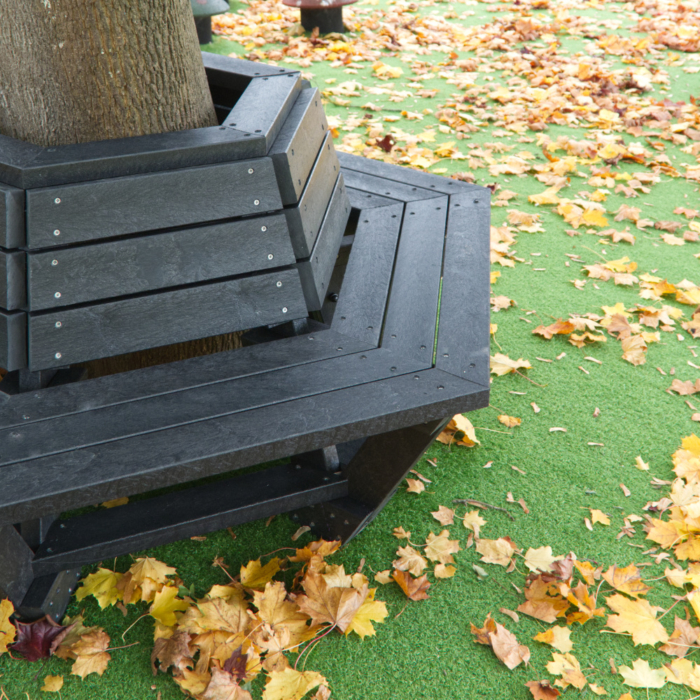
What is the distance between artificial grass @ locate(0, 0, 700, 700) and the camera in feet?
6.11

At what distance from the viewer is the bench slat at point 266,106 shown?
6.73 ft

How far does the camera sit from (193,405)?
5.77ft

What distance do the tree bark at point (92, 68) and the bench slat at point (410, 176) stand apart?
111 cm

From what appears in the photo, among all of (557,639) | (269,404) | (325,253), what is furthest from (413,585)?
(325,253)

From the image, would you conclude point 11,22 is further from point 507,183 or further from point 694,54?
point 694,54

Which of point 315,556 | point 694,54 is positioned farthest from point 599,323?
point 694,54

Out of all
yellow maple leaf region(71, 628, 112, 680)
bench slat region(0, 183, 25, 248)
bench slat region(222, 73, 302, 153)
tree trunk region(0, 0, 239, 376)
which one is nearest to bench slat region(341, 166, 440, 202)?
bench slat region(222, 73, 302, 153)

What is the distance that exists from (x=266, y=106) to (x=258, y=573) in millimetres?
1537

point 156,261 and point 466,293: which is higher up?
point 156,261

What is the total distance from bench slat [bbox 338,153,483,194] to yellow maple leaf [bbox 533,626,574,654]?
69.7 inches

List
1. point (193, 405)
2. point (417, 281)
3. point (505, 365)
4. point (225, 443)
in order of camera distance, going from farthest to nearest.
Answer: point (505, 365)
point (417, 281)
point (193, 405)
point (225, 443)

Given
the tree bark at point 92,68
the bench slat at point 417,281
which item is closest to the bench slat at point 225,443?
the bench slat at point 417,281

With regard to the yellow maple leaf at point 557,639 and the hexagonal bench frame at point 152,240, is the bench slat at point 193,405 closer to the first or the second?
the hexagonal bench frame at point 152,240

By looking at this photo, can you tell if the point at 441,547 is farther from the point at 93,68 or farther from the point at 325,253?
the point at 93,68
